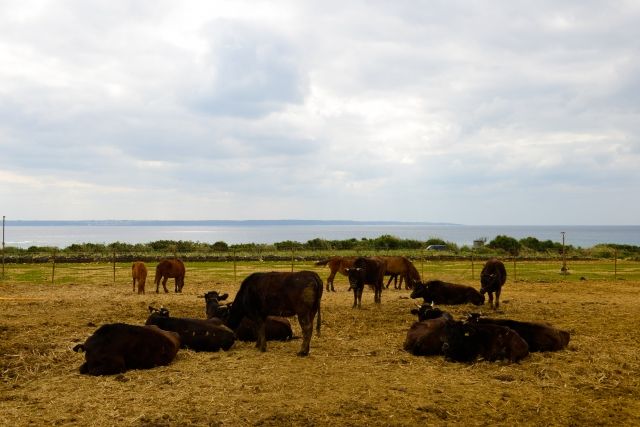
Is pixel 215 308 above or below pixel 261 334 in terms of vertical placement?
above

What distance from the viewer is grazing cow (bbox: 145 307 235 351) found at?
1102 cm

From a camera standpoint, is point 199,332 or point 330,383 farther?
point 199,332

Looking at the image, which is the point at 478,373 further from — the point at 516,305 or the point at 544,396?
the point at 516,305

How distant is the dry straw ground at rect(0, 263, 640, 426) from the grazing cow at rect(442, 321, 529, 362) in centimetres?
25

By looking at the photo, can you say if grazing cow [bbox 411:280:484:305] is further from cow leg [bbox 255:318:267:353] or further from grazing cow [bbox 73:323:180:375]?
grazing cow [bbox 73:323:180:375]

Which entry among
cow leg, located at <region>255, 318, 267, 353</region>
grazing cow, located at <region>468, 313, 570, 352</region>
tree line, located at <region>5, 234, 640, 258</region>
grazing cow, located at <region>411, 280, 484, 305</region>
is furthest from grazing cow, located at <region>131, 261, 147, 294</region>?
tree line, located at <region>5, 234, 640, 258</region>

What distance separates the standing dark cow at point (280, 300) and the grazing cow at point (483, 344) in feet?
8.90

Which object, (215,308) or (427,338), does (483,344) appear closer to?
(427,338)

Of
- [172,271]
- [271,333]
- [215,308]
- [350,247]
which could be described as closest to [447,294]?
[271,333]

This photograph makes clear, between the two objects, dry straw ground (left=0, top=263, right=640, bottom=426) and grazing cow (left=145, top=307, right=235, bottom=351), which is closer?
dry straw ground (left=0, top=263, right=640, bottom=426)

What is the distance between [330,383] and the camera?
855cm

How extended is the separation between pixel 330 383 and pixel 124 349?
3745mm

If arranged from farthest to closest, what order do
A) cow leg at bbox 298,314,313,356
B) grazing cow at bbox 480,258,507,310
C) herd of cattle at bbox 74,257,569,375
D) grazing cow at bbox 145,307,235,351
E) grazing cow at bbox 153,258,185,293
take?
grazing cow at bbox 153,258,185,293 < grazing cow at bbox 480,258,507,310 < grazing cow at bbox 145,307,235,351 < cow leg at bbox 298,314,313,356 < herd of cattle at bbox 74,257,569,375

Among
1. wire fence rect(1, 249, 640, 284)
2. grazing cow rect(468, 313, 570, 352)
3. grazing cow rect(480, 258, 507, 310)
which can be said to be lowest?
wire fence rect(1, 249, 640, 284)
